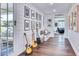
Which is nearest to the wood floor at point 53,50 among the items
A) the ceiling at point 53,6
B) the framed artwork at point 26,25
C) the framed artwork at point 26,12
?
the framed artwork at point 26,25

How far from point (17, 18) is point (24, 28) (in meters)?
0.60

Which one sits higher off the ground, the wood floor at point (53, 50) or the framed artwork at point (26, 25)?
the framed artwork at point (26, 25)

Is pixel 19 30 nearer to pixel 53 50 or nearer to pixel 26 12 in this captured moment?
pixel 26 12

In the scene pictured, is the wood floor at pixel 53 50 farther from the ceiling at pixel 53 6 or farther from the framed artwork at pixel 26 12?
the ceiling at pixel 53 6

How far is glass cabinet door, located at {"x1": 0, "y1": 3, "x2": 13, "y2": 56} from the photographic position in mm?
3430

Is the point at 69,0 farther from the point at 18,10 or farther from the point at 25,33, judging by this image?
the point at 25,33

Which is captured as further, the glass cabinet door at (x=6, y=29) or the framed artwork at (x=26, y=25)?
the framed artwork at (x=26, y=25)

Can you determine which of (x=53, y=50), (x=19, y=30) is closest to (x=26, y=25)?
(x=19, y=30)

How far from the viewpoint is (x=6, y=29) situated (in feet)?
12.0

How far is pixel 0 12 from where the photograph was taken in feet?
10.9

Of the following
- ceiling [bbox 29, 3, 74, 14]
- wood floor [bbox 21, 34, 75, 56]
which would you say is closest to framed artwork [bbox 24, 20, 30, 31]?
ceiling [bbox 29, 3, 74, 14]

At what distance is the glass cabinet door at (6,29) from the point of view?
3.43 metres

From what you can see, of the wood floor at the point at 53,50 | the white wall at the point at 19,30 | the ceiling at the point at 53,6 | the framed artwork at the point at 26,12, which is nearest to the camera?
the white wall at the point at 19,30

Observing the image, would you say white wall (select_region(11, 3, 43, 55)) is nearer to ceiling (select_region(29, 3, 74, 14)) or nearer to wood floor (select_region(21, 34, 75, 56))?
wood floor (select_region(21, 34, 75, 56))
